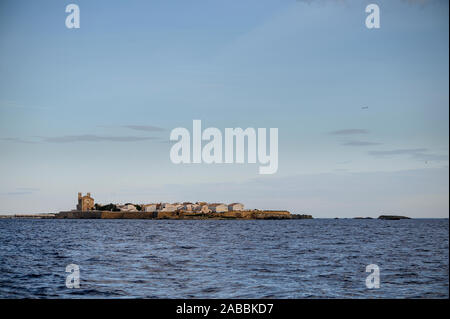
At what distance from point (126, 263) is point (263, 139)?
44.5ft

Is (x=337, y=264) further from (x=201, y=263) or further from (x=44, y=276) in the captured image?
(x=44, y=276)

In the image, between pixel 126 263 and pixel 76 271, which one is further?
pixel 126 263

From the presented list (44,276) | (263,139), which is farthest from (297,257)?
(44,276)

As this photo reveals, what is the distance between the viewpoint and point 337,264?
35094 millimetres

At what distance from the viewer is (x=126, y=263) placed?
33.9 metres

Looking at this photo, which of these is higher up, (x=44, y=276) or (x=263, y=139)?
(x=263, y=139)
